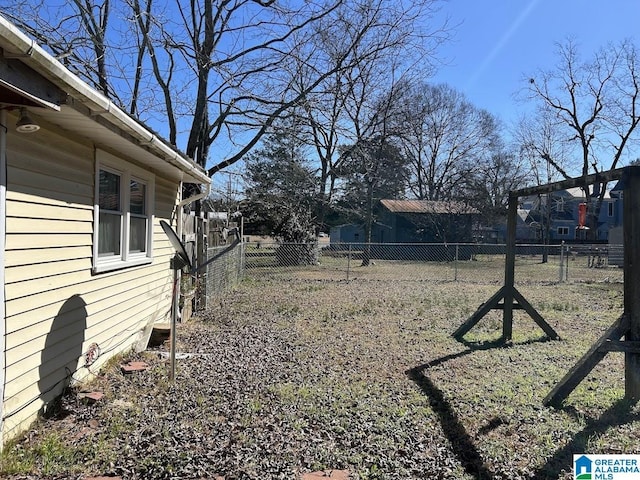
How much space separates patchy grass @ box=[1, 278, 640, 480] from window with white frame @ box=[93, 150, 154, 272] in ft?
4.06

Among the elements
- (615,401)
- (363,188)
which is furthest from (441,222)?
(615,401)

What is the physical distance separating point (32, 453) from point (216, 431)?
1.14 meters

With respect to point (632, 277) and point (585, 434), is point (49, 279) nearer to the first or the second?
point (585, 434)

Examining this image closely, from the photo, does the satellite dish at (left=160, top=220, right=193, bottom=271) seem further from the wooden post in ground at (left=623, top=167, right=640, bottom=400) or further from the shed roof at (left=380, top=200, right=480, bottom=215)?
the shed roof at (left=380, top=200, right=480, bottom=215)

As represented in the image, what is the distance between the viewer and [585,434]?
10.4 feet

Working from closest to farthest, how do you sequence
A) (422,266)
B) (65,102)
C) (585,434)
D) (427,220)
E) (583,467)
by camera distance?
(583,467)
(65,102)
(585,434)
(422,266)
(427,220)

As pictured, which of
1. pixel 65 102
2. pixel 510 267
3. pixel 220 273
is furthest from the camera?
pixel 220 273

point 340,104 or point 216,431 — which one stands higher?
point 340,104

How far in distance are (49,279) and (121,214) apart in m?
1.64

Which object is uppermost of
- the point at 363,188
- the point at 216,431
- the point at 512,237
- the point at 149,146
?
the point at 363,188

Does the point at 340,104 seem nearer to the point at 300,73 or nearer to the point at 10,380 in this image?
the point at 300,73

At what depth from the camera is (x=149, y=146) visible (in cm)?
453

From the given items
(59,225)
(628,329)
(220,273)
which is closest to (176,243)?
(59,225)

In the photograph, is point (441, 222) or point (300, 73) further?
point (441, 222)
